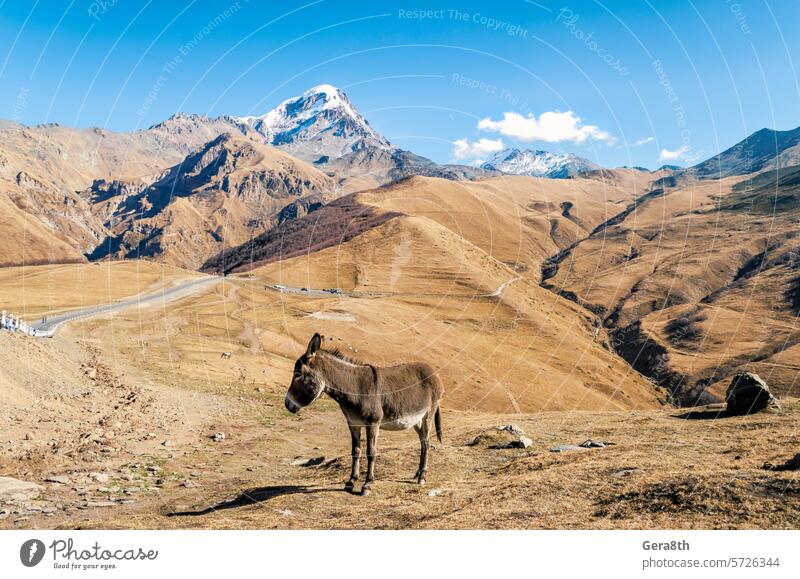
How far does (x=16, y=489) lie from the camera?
19.9 meters

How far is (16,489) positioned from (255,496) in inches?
338

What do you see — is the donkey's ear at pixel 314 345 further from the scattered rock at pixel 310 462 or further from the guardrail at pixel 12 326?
the guardrail at pixel 12 326

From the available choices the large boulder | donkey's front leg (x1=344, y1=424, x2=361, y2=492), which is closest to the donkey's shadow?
donkey's front leg (x1=344, y1=424, x2=361, y2=492)

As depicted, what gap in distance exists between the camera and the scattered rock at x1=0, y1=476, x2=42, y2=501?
1931cm

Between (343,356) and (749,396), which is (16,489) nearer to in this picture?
(343,356)

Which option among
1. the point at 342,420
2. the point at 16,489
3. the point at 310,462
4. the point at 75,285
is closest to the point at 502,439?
the point at 310,462

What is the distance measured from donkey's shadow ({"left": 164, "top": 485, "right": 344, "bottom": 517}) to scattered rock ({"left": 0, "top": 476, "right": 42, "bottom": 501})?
17.6ft

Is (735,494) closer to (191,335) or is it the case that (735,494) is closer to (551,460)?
(551,460)

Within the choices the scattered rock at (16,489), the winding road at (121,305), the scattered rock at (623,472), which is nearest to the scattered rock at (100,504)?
the scattered rock at (16,489)

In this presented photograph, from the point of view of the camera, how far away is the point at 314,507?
1775 centimetres

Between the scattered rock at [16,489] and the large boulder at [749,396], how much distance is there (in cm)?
3676

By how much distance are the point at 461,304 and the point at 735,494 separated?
99.6 meters

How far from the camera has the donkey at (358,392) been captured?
18.8 m

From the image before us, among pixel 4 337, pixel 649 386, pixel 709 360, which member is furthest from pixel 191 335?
pixel 709 360
